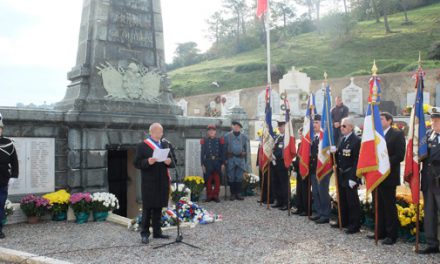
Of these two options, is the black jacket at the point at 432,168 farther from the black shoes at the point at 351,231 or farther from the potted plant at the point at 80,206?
the potted plant at the point at 80,206

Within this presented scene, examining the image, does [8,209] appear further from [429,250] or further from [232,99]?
[232,99]

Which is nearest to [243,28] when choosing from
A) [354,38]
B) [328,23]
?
[328,23]

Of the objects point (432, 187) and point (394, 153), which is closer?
point (432, 187)

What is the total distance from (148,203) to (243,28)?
61.1m

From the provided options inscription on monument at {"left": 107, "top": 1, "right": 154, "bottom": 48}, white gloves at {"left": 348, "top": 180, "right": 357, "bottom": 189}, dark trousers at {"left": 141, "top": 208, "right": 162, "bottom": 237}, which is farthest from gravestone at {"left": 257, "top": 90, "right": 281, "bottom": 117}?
dark trousers at {"left": 141, "top": 208, "right": 162, "bottom": 237}

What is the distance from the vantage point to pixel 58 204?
23.7 ft

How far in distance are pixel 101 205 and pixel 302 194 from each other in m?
3.76

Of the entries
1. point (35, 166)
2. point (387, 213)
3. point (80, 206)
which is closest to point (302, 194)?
point (387, 213)

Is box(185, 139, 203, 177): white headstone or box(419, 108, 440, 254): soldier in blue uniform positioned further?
box(185, 139, 203, 177): white headstone

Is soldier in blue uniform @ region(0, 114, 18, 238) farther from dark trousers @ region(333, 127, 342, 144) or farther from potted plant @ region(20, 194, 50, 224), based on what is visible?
dark trousers @ region(333, 127, 342, 144)

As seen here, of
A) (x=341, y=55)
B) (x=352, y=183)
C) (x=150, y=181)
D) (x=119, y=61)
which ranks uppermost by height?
(x=341, y=55)

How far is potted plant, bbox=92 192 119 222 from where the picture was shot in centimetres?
732

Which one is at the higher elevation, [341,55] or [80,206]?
[341,55]

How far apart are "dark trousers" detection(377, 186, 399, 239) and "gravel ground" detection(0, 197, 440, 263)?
0.78 feet
